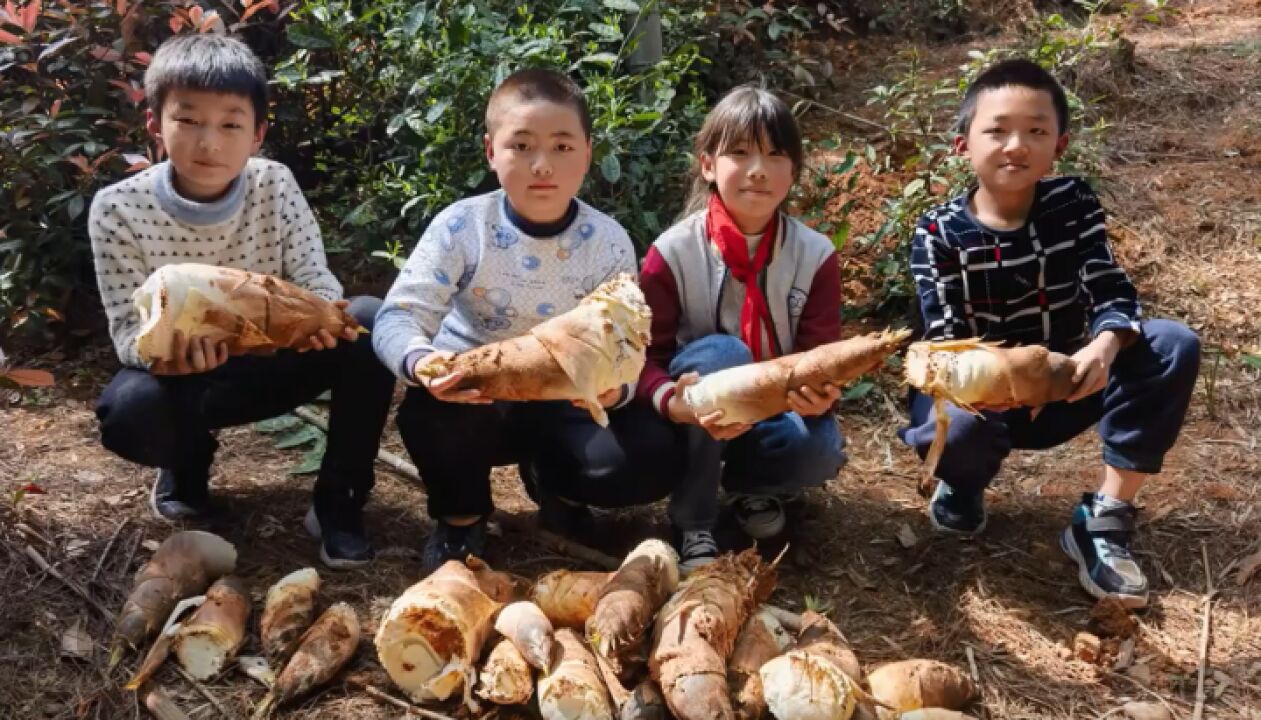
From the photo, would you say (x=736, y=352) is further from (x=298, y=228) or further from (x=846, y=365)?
(x=298, y=228)

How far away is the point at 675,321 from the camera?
264 centimetres

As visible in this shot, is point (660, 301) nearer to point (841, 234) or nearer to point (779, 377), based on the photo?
point (779, 377)

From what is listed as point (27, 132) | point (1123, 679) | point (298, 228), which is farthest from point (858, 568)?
point (27, 132)

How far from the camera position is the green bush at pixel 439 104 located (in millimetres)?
3529

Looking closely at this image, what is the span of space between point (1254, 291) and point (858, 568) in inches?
86.6

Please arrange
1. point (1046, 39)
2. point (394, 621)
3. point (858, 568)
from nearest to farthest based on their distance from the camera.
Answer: point (394, 621)
point (858, 568)
point (1046, 39)

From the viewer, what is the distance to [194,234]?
2596 mm

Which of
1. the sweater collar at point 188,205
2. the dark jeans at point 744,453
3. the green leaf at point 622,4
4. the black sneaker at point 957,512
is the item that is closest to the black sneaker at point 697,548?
the dark jeans at point 744,453

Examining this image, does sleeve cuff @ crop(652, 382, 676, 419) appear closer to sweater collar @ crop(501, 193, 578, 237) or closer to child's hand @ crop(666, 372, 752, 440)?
child's hand @ crop(666, 372, 752, 440)

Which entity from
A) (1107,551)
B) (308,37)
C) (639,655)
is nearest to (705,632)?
(639,655)

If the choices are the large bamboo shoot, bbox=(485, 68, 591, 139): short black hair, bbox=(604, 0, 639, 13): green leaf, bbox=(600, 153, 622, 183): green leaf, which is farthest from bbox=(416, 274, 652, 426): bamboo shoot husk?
bbox=(604, 0, 639, 13): green leaf

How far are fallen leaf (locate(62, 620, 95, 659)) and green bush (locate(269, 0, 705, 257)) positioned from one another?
1659 mm

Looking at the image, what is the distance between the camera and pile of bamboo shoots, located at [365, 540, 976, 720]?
1934 mm

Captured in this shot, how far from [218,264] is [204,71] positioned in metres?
0.47
